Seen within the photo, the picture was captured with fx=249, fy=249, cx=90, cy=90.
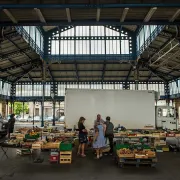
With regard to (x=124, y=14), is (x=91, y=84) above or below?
above

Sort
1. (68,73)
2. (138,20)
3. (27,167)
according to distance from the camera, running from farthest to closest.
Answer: (68,73) < (27,167) < (138,20)

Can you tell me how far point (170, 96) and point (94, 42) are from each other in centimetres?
1380

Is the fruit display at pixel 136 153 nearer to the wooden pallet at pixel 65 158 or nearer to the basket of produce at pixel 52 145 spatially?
the wooden pallet at pixel 65 158

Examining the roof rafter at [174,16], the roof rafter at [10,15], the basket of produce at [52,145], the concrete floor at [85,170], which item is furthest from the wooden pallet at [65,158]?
the roof rafter at [174,16]

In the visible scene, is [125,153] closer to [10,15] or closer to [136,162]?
[136,162]

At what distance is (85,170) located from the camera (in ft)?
32.1

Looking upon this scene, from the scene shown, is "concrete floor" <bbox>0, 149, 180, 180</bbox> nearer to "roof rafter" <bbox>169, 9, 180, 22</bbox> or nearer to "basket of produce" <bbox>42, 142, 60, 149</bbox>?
"basket of produce" <bbox>42, 142, 60, 149</bbox>

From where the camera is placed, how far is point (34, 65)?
3347cm

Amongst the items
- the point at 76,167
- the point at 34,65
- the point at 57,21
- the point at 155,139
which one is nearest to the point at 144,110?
the point at 155,139

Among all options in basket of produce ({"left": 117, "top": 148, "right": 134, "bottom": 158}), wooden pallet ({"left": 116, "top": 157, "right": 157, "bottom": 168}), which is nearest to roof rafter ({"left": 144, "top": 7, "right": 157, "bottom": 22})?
basket of produce ({"left": 117, "top": 148, "right": 134, "bottom": 158})

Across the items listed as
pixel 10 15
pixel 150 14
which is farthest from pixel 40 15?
pixel 150 14

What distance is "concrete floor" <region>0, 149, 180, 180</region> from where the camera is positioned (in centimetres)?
877

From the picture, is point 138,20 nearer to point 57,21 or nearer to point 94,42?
point 57,21

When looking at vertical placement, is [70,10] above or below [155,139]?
above
